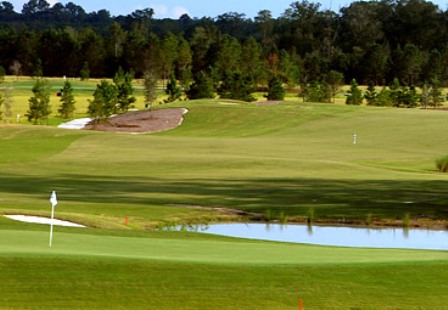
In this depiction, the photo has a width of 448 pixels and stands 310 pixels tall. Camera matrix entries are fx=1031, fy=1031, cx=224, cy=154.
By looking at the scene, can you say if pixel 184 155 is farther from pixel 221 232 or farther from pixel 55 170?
pixel 221 232

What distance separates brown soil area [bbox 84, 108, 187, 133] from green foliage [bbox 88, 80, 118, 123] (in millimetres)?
877

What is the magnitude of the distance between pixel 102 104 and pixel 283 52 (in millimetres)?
59755

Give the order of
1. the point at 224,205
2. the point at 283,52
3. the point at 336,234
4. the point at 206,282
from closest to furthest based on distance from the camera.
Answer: the point at 206,282, the point at 336,234, the point at 224,205, the point at 283,52

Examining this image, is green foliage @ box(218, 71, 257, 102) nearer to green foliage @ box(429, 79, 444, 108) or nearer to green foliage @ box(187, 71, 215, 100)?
green foliage @ box(187, 71, 215, 100)

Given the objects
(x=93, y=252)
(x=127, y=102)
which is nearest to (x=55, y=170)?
(x=93, y=252)

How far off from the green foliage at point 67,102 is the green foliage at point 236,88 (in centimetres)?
2082

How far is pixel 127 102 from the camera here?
329 ft

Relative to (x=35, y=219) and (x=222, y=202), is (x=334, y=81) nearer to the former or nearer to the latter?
(x=222, y=202)

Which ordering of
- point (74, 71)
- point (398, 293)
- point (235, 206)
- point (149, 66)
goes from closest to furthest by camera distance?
point (398, 293)
point (235, 206)
point (149, 66)
point (74, 71)

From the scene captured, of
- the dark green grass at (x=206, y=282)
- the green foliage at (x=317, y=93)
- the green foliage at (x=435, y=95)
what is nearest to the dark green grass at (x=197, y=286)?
the dark green grass at (x=206, y=282)

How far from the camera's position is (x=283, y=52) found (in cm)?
14388

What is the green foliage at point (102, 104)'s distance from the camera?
87.2 m

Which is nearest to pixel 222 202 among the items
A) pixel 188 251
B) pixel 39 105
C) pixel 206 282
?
pixel 188 251

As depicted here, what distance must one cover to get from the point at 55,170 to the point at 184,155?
1049 centimetres
